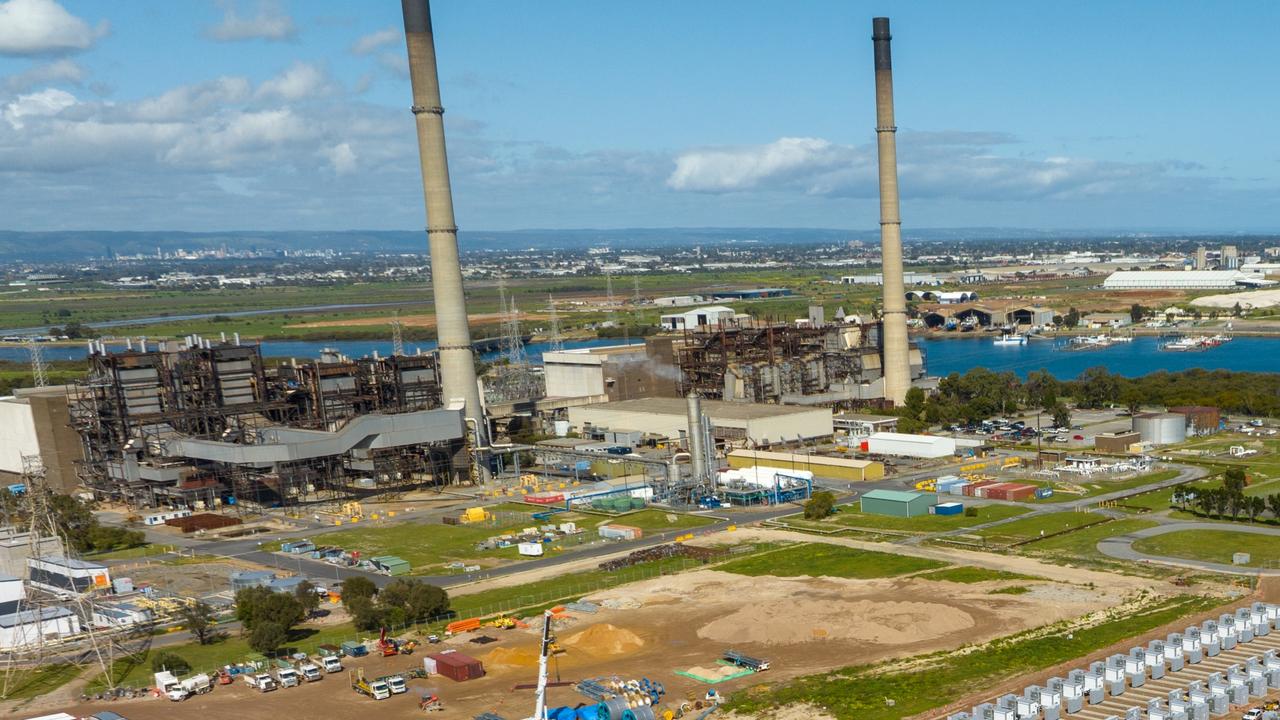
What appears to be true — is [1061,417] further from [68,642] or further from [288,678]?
[68,642]

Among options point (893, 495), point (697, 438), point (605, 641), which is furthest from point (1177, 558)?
point (697, 438)

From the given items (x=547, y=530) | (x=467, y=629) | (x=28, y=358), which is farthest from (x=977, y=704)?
(x=28, y=358)

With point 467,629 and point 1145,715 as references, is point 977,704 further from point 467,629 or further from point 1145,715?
point 467,629

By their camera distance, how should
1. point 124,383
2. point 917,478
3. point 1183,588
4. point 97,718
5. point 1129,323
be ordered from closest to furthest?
point 97,718, point 1183,588, point 917,478, point 124,383, point 1129,323

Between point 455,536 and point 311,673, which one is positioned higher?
point 311,673

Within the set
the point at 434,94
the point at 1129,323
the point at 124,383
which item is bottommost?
the point at 1129,323

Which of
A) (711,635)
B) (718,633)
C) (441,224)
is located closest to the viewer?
(711,635)

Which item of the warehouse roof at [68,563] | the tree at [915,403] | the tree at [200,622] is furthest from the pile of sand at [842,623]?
the tree at [915,403]
